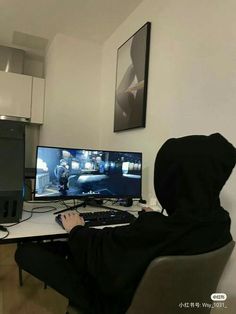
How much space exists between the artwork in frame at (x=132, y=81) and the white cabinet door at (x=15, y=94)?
1.34m

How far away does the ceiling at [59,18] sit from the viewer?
7.99ft

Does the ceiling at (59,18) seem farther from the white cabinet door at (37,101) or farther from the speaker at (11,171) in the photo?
the speaker at (11,171)

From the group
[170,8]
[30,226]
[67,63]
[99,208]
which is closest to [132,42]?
[170,8]

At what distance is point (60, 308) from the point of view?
190 centimetres

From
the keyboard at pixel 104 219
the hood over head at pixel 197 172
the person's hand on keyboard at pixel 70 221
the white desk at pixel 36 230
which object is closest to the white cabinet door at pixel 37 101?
the white desk at pixel 36 230

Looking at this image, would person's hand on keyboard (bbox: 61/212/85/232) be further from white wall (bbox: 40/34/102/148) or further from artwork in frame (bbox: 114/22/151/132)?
white wall (bbox: 40/34/102/148)

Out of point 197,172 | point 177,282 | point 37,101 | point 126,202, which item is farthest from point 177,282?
point 37,101

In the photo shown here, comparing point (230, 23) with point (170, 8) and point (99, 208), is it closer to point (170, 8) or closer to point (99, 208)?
point (170, 8)

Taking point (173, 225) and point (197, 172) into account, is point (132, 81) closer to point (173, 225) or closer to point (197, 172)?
point (197, 172)

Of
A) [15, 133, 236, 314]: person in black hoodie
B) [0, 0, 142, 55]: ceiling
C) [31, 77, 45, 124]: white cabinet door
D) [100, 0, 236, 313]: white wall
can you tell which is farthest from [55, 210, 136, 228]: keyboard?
[31, 77, 45, 124]: white cabinet door

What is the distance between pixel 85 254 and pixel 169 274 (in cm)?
37

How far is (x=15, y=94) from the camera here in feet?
10.8

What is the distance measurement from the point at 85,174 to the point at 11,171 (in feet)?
1.92

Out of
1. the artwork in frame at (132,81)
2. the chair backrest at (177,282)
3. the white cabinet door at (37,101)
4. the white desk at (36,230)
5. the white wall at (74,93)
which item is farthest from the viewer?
the white cabinet door at (37,101)
